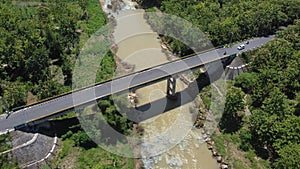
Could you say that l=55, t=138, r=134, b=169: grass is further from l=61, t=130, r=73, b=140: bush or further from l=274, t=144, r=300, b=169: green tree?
l=274, t=144, r=300, b=169: green tree

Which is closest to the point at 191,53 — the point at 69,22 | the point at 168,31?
the point at 168,31

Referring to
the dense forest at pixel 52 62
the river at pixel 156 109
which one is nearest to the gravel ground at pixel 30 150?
the dense forest at pixel 52 62

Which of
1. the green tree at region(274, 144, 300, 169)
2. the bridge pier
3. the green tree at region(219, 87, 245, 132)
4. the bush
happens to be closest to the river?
the bridge pier

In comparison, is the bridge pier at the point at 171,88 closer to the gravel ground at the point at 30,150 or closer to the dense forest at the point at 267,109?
the dense forest at the point at 267,109

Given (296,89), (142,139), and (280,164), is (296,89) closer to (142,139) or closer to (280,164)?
(280,164)

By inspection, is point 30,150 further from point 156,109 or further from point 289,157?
point 289,157

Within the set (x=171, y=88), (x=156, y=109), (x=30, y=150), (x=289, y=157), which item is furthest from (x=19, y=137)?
(x=289, y=157)
